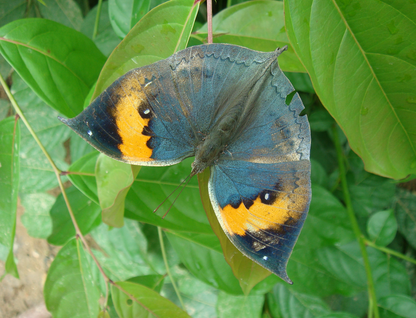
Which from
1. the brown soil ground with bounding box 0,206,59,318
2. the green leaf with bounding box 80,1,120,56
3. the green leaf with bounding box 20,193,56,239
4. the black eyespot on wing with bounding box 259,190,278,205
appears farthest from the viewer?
the brown soil ground with bounding box 0,206,59,318

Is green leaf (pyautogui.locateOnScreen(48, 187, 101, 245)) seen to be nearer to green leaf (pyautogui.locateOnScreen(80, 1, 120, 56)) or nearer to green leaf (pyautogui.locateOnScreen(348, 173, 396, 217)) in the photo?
green leaf (pyautogui.locateOnScreen(80, 1, 120, 56))

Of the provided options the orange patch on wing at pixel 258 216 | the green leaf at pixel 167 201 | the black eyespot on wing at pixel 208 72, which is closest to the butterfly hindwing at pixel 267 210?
the orange patch on wing at pixel 258 216

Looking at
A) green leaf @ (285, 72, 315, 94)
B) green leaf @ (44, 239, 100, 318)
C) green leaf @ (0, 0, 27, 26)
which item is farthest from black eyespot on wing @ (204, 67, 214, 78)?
green leaf @ (0, 0, 27, 26)

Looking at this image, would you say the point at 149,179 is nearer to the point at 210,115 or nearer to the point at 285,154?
the point at 210,115

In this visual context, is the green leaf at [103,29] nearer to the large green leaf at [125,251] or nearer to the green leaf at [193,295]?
the large green leaf at [125,251]

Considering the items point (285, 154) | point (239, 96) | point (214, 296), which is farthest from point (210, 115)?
point (214, 296)

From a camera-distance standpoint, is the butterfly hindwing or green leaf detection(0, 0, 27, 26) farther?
green leaf detection(0, 0, 27, 26)

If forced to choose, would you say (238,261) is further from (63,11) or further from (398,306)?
(63,11)
